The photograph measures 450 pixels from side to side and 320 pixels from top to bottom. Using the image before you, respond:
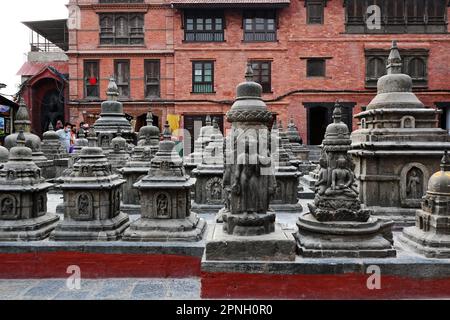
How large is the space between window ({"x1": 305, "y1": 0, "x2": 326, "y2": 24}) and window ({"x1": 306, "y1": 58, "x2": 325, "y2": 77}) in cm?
261

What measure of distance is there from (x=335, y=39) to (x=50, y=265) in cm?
2531

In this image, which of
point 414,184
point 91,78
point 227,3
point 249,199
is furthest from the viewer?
point 91,78

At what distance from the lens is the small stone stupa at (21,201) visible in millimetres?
7605

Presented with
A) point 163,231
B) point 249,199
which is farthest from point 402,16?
point 163,231

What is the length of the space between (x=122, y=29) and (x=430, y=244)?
2616 centimetres

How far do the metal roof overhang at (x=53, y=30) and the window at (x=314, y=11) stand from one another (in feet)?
56.2

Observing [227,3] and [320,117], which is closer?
[227,3]

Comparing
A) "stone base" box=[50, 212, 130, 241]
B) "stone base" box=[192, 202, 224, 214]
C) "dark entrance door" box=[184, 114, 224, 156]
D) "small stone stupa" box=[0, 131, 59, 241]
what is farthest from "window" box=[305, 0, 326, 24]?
"stone base" box=[50, 212, 130, 241]

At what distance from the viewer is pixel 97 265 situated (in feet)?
24.1

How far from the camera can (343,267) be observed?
20.8ft

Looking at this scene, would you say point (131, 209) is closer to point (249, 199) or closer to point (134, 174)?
point (134, 174)

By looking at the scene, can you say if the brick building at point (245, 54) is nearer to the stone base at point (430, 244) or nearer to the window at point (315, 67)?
the window at point (315, 67)

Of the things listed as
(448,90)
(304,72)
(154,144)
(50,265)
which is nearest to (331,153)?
(50,265)

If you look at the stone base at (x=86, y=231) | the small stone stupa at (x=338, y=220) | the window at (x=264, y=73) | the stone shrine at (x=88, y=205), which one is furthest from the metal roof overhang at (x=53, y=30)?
the small stone stupa at (x=338, y=220)
